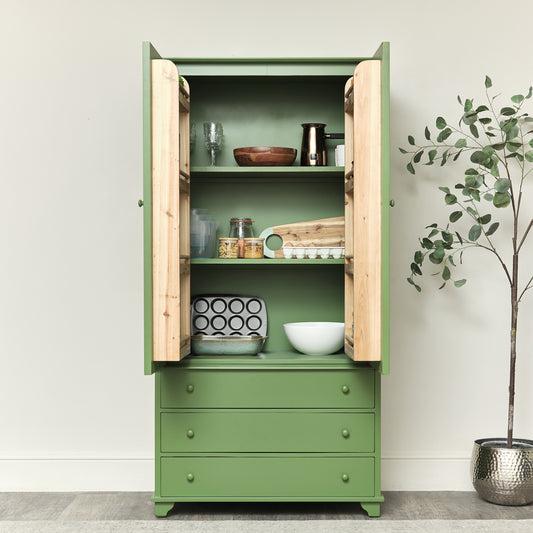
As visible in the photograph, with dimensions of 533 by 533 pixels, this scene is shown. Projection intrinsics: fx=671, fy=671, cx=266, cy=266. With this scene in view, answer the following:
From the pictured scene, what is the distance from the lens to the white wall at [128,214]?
3.29m

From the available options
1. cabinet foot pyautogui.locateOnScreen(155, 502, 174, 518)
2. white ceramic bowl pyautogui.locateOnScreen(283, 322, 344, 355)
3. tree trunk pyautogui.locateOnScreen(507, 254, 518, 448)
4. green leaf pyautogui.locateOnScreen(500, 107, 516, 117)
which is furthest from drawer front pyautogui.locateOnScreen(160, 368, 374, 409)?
green leaf pyautogui.locateOnScreen(500, 107, 516, 117)

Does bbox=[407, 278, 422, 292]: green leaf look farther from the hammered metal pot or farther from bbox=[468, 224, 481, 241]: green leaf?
the hammered metal pot

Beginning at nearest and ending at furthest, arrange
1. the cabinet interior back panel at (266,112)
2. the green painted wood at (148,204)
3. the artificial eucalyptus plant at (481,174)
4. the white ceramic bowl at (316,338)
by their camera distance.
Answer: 1. the green painted wood at (148,204)
2. the white ceramic bowl at (316,338)
3. the artificial eucalyptus plant at (481,174)
4. the cabinet interior back panel at (266,112)

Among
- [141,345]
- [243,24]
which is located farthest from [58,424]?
[243,24]

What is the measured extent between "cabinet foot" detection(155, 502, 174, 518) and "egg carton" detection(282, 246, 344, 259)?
1.20 metres

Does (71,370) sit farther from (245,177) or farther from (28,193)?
(245,177)

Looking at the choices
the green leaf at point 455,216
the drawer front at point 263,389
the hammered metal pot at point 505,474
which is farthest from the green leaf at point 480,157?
the hammered metal pot at point 505,474

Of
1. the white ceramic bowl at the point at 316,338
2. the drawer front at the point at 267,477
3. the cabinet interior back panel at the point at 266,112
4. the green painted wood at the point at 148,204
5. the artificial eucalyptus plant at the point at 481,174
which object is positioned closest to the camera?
the green painted wood at the point at 148,204

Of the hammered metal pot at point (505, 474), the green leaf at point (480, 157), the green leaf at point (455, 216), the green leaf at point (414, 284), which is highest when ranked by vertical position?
the green leaf at point (480, 157)

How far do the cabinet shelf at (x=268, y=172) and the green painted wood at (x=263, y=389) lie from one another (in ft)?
2.85

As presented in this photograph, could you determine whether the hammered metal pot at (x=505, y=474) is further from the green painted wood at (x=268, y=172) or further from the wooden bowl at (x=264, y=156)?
the wooden bowl at (x=264, y=156)

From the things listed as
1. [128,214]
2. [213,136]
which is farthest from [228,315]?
[213,136]

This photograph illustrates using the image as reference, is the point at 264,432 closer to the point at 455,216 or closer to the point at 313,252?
the point at 313,252

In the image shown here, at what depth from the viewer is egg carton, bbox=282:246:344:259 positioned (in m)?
3.04
